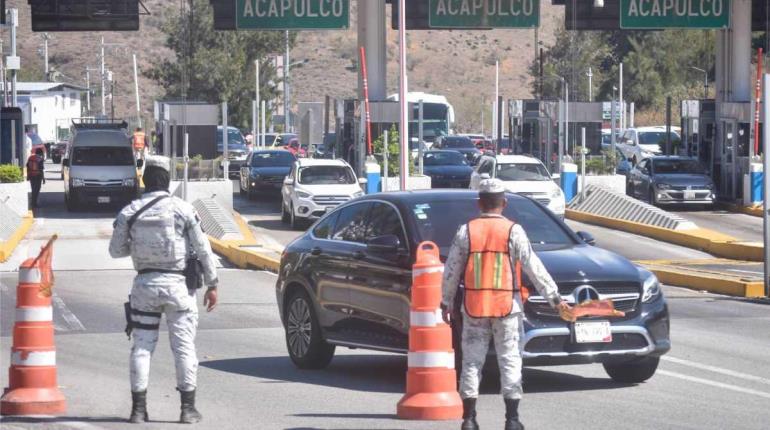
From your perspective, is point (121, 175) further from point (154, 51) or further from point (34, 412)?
point (154, 51)

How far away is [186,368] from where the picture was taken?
9.84 m

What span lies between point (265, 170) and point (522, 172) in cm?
1066

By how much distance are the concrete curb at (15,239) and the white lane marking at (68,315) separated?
244 inches

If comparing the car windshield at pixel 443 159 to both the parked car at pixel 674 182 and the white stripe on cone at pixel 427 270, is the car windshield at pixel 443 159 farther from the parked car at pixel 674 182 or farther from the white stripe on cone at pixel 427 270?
the white stripe on cone at pixel 427 270

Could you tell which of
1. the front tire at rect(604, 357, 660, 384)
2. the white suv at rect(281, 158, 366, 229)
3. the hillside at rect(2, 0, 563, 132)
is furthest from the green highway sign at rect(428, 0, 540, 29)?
the hillside at rect(2, 0, 563, 132)

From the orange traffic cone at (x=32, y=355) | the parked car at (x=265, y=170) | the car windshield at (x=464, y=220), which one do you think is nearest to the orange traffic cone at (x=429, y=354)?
the car windshield at (x=464, y=220)

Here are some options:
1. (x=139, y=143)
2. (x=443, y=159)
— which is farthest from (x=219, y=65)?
(x=443, y=159)

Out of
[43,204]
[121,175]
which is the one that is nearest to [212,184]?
[121,175]

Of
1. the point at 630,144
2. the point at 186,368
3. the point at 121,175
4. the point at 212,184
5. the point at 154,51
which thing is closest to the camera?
the point at 186,368

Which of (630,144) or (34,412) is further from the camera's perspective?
(630,144)

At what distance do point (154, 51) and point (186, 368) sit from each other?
120 meters

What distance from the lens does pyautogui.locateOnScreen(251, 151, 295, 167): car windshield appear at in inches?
1761

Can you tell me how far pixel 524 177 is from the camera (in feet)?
118

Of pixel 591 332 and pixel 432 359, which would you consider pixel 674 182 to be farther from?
pixel 432 359
